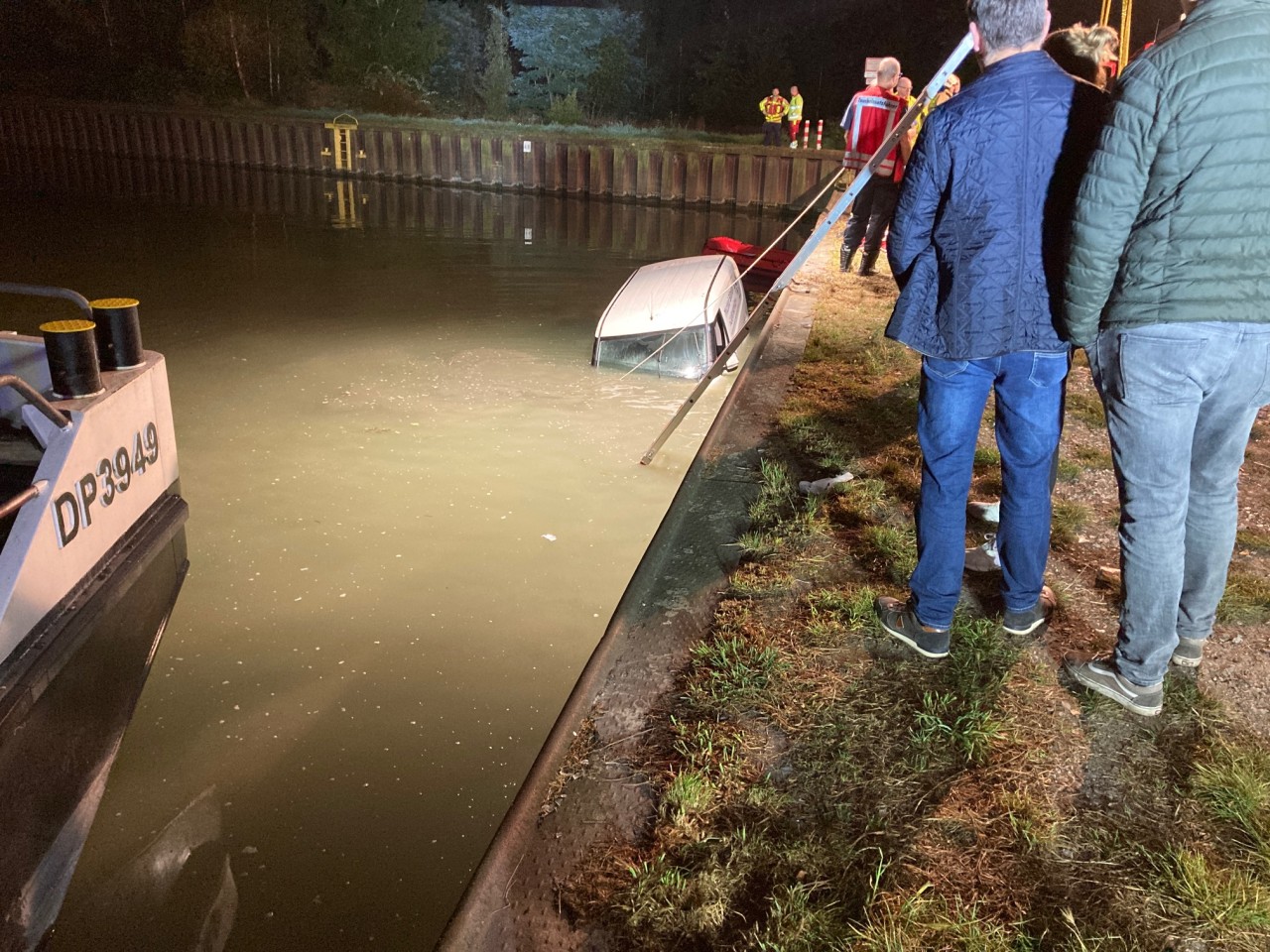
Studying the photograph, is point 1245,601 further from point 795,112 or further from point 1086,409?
point 795,112

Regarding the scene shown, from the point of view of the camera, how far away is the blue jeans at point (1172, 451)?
2572mm

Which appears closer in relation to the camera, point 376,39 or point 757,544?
point 757,544

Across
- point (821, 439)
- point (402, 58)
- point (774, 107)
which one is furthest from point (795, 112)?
point (821, 439)

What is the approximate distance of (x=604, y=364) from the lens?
9.35 meters

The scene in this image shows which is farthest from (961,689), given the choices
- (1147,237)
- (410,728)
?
(410,728)

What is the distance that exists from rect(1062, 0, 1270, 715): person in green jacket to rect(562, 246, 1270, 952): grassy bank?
0.41 m

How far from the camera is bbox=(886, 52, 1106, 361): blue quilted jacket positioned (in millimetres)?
2746

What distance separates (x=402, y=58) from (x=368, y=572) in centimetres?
3518

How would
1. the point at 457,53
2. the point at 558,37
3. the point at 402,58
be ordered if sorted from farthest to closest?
the point at 457,53
the point at 558,37
the point at 402,58

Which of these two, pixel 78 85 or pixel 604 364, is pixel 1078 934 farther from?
pixel 78 85

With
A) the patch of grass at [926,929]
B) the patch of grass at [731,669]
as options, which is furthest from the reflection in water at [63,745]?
the patch of grass at [926,929]

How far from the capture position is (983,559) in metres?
4.00

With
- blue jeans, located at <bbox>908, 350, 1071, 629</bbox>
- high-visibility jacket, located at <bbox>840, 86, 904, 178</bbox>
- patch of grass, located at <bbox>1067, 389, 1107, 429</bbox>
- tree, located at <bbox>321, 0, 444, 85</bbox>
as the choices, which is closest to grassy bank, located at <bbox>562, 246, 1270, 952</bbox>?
blue jeans, located at <bbox>908, 350, 1071, 629</bbox>

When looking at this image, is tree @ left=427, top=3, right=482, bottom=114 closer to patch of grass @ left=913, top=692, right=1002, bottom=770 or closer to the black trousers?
the black trousers
